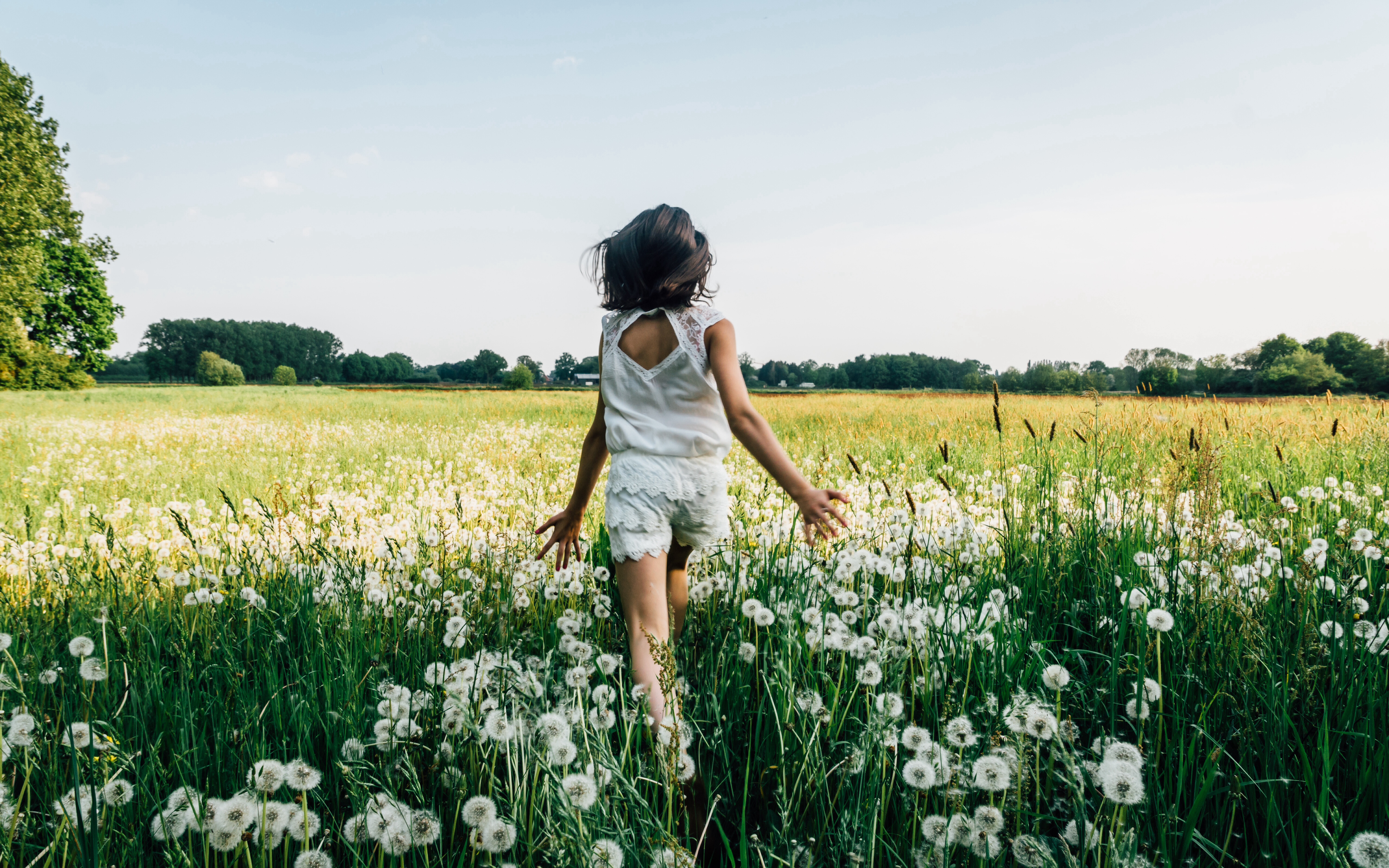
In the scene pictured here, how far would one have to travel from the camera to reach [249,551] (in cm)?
380

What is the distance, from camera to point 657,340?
2631 millimetres

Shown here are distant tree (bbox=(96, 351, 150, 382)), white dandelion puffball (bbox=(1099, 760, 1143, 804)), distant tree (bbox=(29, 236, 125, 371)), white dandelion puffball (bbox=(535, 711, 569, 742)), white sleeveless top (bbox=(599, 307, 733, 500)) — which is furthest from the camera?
distant tree (bbox=(96, 351, 150, 382))

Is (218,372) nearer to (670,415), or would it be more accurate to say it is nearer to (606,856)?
(670,415)

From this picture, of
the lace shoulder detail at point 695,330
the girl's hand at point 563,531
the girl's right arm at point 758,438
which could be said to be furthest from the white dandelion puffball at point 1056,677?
the girl's hand at point 563,531

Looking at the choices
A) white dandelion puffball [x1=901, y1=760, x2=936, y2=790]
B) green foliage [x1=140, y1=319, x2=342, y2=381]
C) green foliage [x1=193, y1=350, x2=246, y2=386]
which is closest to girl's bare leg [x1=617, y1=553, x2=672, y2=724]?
white dandelion puffball [x1=901, y1=760, x2=936, y2=790]

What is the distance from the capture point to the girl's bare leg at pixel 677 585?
2842 millimetres

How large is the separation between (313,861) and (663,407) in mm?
1724

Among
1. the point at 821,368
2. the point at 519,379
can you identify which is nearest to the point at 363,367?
the point at 519,379

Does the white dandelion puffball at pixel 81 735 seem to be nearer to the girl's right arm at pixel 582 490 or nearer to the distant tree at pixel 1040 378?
the girl's right arm at pixel 582 490

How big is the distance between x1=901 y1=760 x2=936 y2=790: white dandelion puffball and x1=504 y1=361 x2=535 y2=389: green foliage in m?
82.0

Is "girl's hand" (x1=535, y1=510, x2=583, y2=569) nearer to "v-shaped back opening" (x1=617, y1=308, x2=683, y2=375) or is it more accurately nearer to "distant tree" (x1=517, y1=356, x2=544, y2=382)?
"v-shaped back opening" (x1=617, y1=308, x2=683, y2=375)

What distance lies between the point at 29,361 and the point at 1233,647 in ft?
165

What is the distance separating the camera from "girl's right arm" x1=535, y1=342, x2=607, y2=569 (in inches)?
116

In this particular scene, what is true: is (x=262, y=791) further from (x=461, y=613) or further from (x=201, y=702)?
(x=461, y=613)
